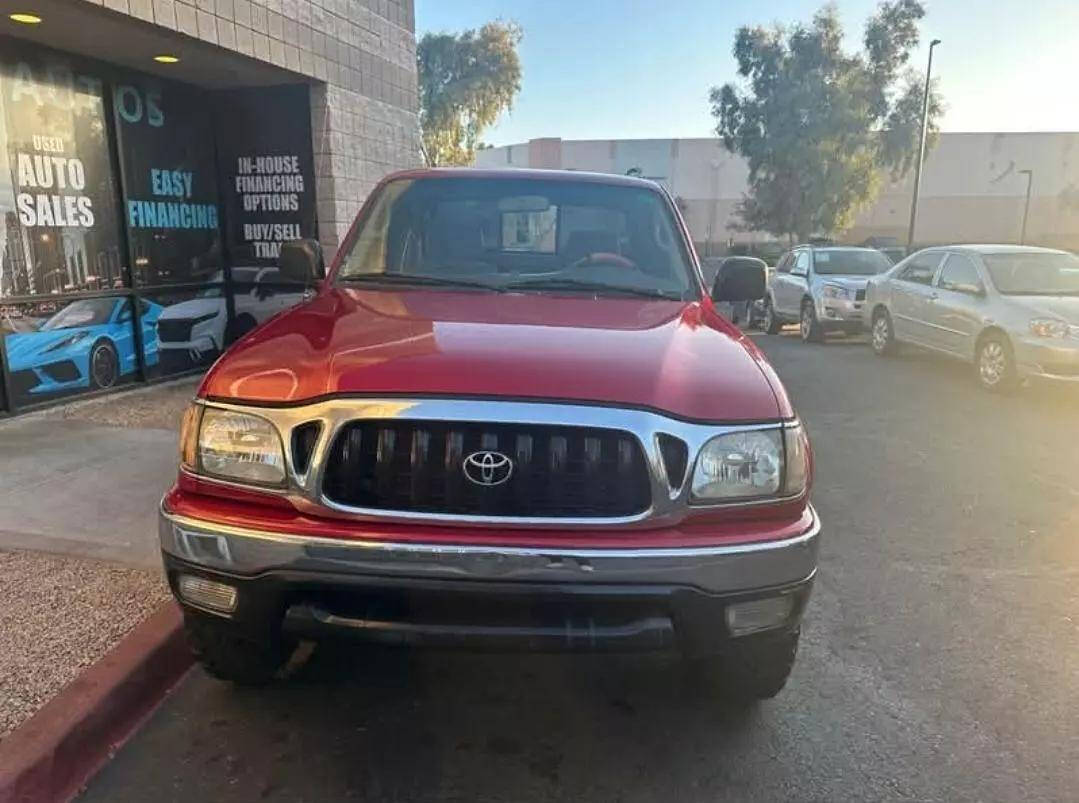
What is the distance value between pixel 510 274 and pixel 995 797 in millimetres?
2603

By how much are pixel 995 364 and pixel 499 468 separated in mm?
8851

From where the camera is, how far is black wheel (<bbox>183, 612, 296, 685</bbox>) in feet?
8.56

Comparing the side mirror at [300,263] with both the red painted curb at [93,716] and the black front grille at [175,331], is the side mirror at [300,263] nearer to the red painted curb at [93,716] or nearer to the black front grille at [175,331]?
the red painted curb at [93,716]

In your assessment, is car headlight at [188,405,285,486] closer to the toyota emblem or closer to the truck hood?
the truck hood

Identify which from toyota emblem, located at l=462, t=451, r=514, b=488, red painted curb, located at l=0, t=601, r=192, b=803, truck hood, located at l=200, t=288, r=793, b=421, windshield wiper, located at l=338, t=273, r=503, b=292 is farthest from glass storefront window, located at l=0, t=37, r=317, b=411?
toyota emblem, located at l=462, t=451, r=514, b=488

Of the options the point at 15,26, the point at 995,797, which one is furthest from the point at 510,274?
the point at 15,26

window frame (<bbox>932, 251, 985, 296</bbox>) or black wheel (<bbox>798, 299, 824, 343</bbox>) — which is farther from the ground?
window frame (<bbox>932, 251, 985, 296</bbox>)

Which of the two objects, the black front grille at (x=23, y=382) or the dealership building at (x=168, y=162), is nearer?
the dealership building at (x=168, y=162)

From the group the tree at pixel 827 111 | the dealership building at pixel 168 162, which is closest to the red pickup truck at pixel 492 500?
the dealership building at pixel 168 162

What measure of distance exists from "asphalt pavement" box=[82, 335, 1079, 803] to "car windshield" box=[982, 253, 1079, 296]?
624 centimetres

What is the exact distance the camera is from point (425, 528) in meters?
2.35

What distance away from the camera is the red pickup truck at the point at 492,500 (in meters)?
2.30

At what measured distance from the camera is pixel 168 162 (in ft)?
28.1

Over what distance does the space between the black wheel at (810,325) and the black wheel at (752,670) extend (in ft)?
41.0
